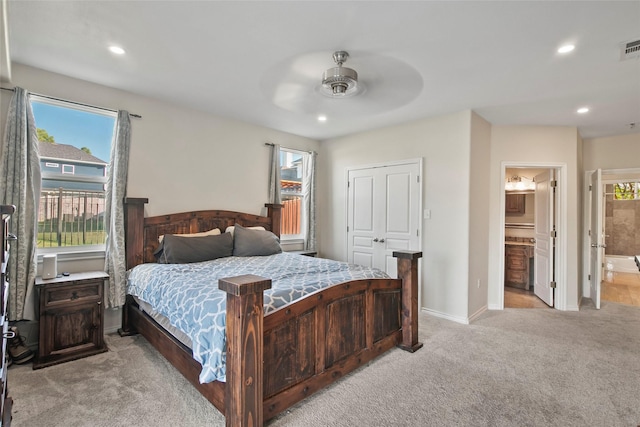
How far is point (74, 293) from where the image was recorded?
2703mm

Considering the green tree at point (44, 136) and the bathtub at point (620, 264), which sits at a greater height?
the green tree at point (44, 136)

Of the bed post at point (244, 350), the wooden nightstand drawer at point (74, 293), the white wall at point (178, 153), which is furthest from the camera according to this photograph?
the white wall at point (178, 153)

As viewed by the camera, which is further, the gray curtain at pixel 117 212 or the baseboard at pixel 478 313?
the baseboard at pixel 478 313

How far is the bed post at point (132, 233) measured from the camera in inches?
127

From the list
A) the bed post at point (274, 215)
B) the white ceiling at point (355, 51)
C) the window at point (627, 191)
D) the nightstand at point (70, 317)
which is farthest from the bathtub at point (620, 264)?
the nightstand at point (70, 317)

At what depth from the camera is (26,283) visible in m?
2.67

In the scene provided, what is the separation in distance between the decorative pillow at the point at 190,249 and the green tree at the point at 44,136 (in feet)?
4.57

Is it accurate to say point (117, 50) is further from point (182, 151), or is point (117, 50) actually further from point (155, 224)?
point (155, 224)

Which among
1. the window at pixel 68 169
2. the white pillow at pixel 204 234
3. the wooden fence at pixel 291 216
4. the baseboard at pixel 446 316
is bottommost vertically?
the baseboard at pixel 446 316

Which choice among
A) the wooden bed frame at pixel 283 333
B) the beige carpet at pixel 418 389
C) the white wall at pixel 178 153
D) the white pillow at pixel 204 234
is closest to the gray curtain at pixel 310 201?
the white wall at pixel 178 153

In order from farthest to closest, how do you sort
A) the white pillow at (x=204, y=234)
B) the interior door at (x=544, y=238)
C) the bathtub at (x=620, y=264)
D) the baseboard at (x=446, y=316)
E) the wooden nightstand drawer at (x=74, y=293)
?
the bathtub at (x=620, y=264), the interior door at (x=544, y=238), the baseboard at (x=446, y=316), the white pillow at (x=204, y=234), the wooden nightstand drawer at (x=74, y=293)

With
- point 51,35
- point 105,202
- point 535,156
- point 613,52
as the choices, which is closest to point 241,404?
point 105,202

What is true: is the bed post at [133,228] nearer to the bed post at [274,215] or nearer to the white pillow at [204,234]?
the white pillow at [204,234]

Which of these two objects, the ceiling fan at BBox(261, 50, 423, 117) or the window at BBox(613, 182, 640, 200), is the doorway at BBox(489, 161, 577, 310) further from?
the window at BBox(613, 182, 640, 200)
